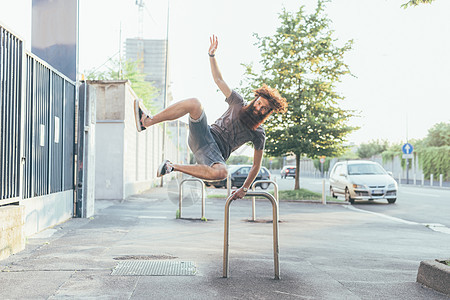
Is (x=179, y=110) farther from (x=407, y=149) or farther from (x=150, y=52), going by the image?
(x=150, y=52)

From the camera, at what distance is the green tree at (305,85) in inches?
787

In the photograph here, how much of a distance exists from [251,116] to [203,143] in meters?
0.58

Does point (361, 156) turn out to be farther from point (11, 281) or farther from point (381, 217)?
point (11, 281)

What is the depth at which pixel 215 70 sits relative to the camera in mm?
5008

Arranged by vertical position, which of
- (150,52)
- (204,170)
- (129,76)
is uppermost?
(150,52)

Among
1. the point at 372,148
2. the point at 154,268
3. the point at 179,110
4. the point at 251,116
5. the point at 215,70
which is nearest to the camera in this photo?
the point at 179,110

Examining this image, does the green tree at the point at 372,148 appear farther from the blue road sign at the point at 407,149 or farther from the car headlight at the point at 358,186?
the car headlight at the point at 358,186

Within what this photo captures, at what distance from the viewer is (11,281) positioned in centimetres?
467

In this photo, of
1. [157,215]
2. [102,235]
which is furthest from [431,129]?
[102,235]

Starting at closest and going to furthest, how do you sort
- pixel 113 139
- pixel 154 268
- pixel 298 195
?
pixel 154 268 → pixel 113 139 → pixel 298 195

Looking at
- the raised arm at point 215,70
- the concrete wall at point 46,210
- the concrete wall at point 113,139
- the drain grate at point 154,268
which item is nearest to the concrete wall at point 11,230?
the concrete wall at point 46,210

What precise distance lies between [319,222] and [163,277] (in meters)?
7.27


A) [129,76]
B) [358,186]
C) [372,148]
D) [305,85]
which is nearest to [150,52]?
[372,148]

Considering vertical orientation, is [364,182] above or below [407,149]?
below
